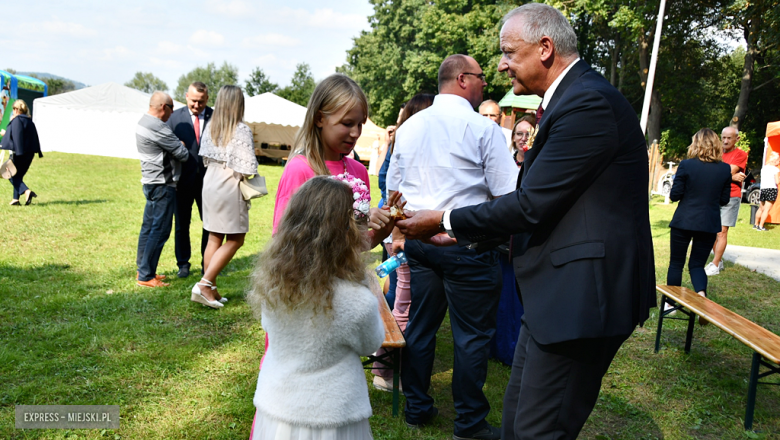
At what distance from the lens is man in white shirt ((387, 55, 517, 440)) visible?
10.6ft

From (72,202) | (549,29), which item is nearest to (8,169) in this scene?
(72,202)

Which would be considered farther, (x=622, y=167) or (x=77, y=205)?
(x=77, y=205)

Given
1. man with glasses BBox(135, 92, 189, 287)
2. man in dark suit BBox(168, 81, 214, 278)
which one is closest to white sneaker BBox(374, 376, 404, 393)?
man in dark suit BBox(168, 81, 214, 278)

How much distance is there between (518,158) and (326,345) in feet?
12.0

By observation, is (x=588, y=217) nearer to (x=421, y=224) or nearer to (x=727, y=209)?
(x=421, y=224)

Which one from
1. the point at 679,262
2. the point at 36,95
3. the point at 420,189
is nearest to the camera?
the point at 420,189

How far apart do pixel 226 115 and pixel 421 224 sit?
3.28 metres

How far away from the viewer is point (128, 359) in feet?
13.7

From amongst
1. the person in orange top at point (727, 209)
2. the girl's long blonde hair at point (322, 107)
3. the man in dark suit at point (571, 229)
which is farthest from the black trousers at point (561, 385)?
the person in orange top at point (727, 209)

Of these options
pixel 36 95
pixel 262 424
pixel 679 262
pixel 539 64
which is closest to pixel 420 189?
pixel 539 64

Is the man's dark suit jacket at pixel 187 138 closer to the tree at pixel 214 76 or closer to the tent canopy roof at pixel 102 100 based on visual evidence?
the tent canopy roof at pixel 102 100

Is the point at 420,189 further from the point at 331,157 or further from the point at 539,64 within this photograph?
the point at 539,64

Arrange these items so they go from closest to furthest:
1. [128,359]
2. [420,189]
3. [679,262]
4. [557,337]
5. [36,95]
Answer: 1. [557,337]
2. [420,189]
3. [128,359]
4. [679,262]
5. [36,95]

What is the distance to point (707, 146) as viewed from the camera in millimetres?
5723
